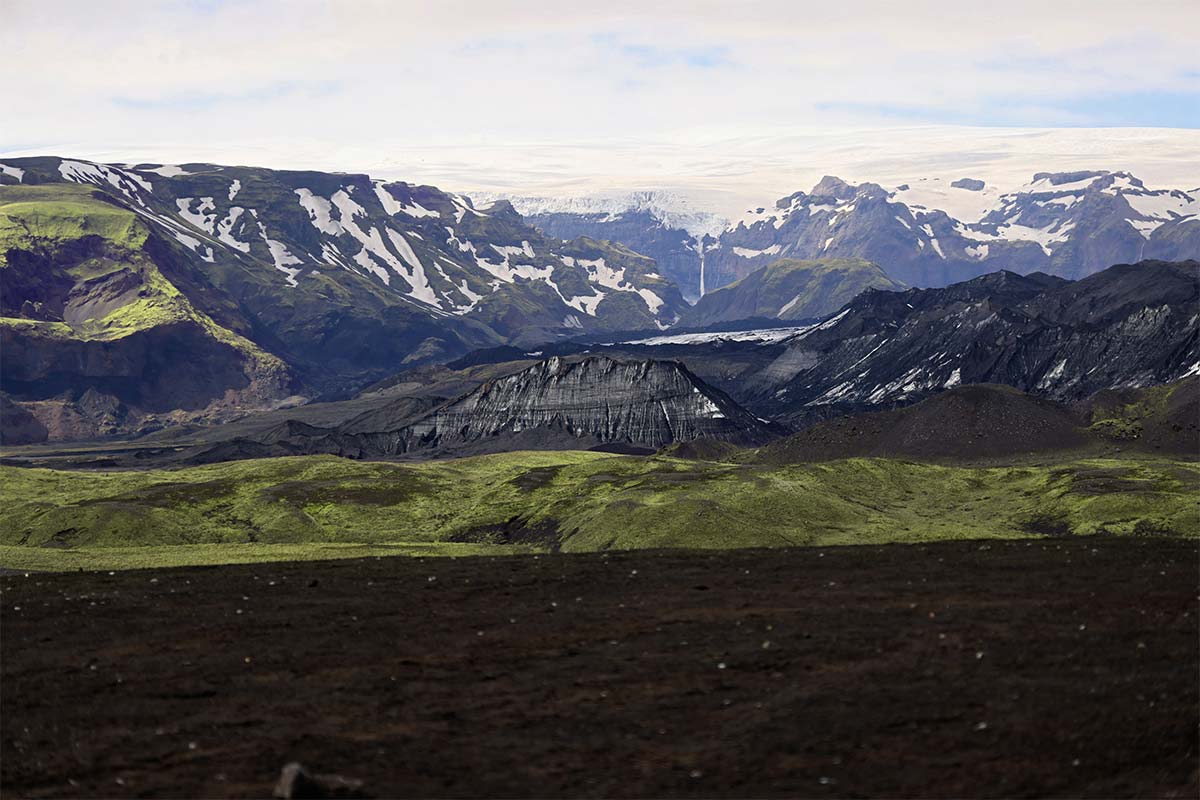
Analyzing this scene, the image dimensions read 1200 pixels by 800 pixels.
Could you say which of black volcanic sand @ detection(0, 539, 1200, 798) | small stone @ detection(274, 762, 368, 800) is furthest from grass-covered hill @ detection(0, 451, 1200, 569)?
small stone @ detection(274, 762, 368, 800)

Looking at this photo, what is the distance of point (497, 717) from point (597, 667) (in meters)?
5.81

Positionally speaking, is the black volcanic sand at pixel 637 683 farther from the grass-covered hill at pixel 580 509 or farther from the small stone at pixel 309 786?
the grass-covered hill at pixel 580 509

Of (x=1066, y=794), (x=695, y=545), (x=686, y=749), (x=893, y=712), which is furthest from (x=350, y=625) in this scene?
(x=695, y=545)

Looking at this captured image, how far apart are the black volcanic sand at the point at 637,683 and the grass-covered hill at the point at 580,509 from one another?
51005mm

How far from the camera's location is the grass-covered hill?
4830 inches

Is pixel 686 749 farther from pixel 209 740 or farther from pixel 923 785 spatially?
pixel 209 740

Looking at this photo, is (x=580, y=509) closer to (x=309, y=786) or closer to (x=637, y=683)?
(x=637, y=683)

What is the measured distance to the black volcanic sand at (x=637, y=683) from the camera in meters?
37.8

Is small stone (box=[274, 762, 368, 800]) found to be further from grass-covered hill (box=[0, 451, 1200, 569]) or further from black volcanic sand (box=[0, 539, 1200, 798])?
grass-covered hill (box=[0, 451, 1200, 569])

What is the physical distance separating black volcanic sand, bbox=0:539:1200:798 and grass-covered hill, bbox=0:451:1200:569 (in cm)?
5100

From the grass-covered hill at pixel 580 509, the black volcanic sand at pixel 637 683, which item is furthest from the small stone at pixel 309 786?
the grass-covered hill at pixel 580 509

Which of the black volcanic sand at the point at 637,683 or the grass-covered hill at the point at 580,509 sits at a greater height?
the black volcanic sand at the point at 637,683

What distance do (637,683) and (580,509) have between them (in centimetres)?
10525

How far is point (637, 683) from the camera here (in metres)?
45.5
